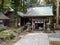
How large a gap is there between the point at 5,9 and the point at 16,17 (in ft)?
14.6

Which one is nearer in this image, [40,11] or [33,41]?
[33,41]

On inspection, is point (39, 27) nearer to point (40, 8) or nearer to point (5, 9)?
point (40, 8)

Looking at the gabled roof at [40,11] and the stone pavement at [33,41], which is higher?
the gabled roof at [40,11]

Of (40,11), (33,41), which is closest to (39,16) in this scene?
(40,11)

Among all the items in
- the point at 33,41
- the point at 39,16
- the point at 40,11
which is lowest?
the point at 33,41

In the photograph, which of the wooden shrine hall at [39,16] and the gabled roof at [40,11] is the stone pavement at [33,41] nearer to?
the wooden shrine hall at [39,16]

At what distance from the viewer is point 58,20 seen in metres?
24.2

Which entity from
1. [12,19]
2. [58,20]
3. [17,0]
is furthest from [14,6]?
[58,20]

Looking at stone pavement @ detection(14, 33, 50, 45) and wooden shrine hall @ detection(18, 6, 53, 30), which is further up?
wooden shrine hall @ detection(18, 6, 53, 30)

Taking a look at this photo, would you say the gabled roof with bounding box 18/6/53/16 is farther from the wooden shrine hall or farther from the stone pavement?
the stone pavement

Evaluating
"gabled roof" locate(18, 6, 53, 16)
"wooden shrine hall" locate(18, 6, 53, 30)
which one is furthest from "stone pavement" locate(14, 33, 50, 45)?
"gabled roof" locate(18, 6, 53, 16)

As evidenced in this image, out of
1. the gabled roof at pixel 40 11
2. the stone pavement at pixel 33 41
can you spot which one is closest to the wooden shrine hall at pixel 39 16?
the gabled roof at pixel 40 11

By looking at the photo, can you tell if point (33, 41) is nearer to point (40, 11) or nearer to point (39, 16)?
point (39, 16)

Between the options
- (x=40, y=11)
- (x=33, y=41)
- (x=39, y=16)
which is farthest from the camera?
(x=40, y=11)
